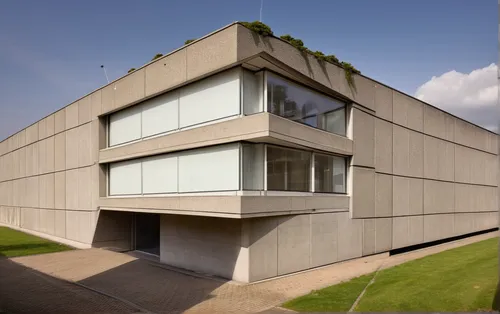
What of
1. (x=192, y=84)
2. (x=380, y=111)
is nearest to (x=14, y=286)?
(x=192, y=84)

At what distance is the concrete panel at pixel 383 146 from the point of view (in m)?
19.4

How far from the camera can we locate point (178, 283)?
13945 millimetres

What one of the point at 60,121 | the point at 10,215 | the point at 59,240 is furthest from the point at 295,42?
the point at 10,215

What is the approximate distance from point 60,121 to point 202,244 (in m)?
15.3

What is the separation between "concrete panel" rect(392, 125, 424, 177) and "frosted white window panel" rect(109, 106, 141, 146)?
1283 cm

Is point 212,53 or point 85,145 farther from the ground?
point 212,53

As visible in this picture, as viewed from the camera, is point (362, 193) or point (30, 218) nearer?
point (362, 193)

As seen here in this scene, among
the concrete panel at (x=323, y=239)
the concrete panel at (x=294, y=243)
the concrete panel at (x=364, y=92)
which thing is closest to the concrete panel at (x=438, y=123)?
the concrete panel at (x=364, y=92)

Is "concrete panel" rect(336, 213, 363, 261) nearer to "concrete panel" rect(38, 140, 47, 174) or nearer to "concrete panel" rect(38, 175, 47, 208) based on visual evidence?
"concrete panel" rect(38, 175, 47, 208)

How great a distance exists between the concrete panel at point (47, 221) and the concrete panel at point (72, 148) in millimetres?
4522

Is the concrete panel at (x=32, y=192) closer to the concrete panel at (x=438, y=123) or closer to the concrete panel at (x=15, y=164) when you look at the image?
the concrete panel at (x=15, y=164)

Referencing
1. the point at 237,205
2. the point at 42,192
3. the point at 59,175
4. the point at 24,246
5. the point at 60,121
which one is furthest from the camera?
the point at 42,192

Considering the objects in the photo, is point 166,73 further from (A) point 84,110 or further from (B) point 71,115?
(B) point 71,115

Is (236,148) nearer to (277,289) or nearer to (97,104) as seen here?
(277,289)
